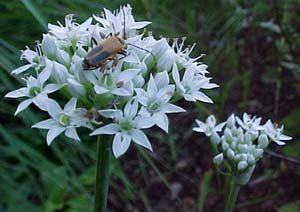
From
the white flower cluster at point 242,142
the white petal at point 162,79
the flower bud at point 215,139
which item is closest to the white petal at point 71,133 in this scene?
the white petal at point 162,79

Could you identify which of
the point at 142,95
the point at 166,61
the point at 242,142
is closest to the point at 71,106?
the point at 142,95

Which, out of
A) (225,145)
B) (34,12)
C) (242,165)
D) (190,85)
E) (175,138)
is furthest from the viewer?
(175,138)

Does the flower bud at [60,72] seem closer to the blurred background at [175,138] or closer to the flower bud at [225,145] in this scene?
the flower bud at [225,145]

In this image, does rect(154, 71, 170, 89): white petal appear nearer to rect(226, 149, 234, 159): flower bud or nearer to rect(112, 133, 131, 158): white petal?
rect(112, 133, 131, 158): white petal

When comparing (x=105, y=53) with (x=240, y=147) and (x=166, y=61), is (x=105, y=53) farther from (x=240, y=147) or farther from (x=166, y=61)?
(x=240, y=147)

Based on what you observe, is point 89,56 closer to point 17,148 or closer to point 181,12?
point 17,148
